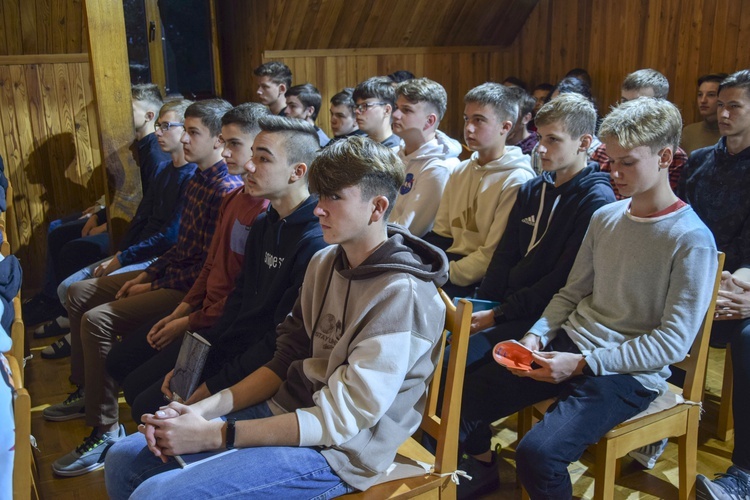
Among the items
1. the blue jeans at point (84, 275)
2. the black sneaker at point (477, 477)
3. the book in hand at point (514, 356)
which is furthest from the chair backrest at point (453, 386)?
the blue jeans at point (84, 275)

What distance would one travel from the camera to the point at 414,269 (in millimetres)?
1459

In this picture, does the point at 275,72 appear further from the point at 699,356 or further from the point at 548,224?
the point at 699,356

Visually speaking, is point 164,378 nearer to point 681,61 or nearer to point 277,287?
point 277,287

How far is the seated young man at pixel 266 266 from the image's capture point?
1.97 metres

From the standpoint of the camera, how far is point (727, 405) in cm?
236

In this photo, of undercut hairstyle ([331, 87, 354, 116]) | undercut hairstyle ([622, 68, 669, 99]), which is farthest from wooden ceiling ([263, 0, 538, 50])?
undercut hairstyle ([622, 68, 669, 99])

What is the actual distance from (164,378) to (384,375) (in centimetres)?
92

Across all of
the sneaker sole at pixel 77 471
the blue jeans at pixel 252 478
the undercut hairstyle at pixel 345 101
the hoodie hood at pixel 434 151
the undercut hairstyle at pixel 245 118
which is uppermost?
the undercut hairstyle at pixel 245 118

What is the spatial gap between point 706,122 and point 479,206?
2070 mm

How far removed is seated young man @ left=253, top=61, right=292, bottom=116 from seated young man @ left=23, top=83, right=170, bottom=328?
0.87 meters

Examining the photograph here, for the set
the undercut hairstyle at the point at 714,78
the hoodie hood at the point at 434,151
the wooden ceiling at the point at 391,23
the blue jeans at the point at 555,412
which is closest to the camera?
the blue jeans at the point at 555,412

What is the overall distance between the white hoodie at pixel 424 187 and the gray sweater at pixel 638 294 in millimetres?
968

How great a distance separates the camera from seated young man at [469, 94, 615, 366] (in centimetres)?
216

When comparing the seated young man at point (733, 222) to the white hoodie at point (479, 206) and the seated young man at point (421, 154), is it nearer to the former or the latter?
the white hoodie at point (479, 206)
